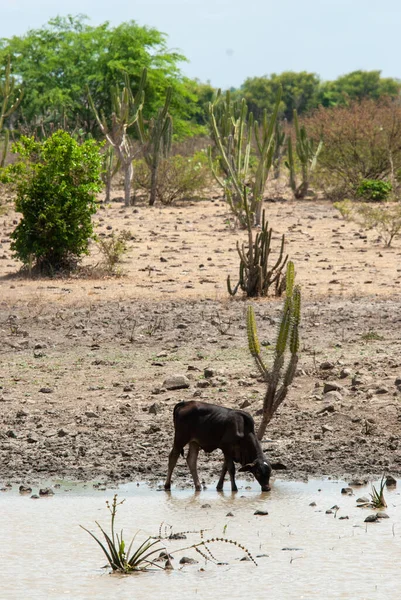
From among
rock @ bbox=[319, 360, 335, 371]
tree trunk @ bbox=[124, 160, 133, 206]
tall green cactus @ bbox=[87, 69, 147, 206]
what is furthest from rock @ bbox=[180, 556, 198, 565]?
tree trunk @ bbox=[124, 160, 133, 206]

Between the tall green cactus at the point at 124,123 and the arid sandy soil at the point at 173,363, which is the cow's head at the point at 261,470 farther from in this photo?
the tall green cactus at the point at 124,123

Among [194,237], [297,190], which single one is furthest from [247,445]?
[297,190]

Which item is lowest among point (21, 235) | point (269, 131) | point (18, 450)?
point (18, 450)

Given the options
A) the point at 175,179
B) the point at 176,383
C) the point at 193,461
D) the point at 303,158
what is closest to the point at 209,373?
the point at 176,383

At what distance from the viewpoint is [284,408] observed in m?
8.90

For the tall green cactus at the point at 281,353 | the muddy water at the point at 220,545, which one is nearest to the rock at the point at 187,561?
the muddy water at the point at 220,545

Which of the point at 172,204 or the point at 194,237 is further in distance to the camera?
the point at 172,204

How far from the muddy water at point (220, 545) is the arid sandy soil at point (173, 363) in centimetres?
57

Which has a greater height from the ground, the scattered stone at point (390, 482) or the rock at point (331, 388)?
the rock at point (331, 388)

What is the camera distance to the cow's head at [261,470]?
6.67 meters

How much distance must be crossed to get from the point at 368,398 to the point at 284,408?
2.45 feet

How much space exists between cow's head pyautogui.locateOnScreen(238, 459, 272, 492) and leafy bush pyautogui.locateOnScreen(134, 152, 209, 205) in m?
20.5

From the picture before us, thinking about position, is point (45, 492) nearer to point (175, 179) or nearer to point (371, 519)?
point (371, 519)

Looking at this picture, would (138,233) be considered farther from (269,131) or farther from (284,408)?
(284,408)
